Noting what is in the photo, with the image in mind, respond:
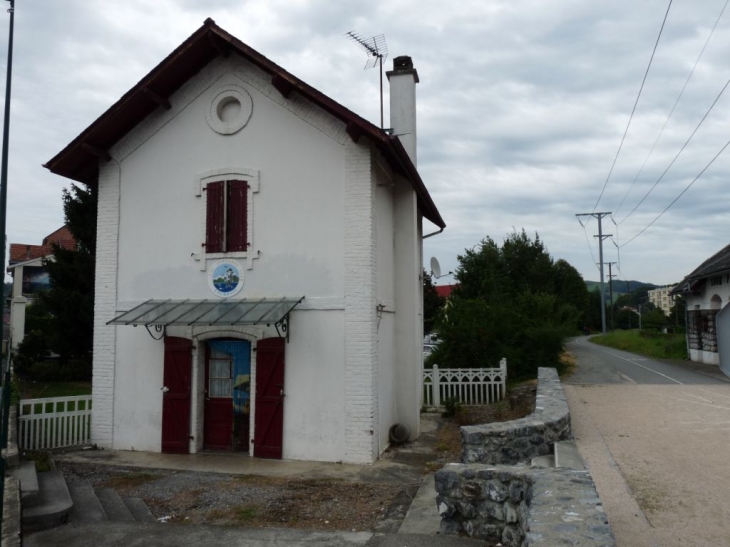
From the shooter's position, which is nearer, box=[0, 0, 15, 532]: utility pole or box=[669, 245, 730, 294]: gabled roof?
box=[0, 0, 15, 532]: utility pole

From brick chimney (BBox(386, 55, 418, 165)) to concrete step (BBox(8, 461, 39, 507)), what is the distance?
936cm

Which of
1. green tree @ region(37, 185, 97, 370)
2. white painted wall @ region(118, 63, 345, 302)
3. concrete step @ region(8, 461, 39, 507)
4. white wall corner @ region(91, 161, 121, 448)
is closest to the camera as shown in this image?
concrete step @ region(8, 461, 39, 507)

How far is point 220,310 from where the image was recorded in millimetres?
9969

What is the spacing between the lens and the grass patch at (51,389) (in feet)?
55.9

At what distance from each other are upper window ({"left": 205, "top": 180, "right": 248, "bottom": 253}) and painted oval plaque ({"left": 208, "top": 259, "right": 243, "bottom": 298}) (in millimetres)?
248

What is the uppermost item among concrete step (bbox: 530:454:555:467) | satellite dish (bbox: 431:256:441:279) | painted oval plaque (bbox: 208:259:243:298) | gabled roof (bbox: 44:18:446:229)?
gabled roof (bbox: 44:18:446:229)

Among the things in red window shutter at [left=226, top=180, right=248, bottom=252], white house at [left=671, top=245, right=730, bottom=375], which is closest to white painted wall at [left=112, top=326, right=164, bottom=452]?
red window shutter at [left=226, top=180, right=248, bottom=252]

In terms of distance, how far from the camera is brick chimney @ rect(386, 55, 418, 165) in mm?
13445

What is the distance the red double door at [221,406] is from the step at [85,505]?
234 centimetres

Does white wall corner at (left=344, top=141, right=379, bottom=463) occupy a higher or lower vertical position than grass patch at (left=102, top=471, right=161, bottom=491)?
higher

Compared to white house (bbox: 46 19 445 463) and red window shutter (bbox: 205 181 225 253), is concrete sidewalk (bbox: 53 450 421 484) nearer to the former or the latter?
white house (bbox: 46 19 445 463)

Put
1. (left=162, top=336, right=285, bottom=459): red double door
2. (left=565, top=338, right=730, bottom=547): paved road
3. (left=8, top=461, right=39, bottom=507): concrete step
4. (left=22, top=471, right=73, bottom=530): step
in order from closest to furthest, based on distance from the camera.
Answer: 1. (left=565, top=338, right=730, bottom=547): paved road
2. (left=22, top=471, right=73, bottom=530): step
3. (left=8, top=461, right=39, bottom=507): concrete step
4. (left=162, top=336, right=285, bottom=459): red double door

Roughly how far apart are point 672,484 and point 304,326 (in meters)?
5.83

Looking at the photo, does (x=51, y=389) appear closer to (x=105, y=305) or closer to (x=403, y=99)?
(x=105, y=305)
